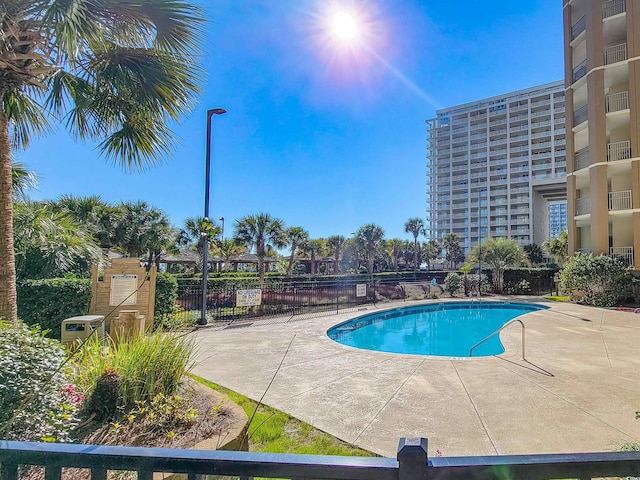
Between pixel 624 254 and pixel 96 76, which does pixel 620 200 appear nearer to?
pixel 624 254

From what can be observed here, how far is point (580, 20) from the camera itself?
19.4m

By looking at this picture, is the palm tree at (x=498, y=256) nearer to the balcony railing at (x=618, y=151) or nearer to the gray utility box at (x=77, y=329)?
the balcony railing at (x=618, y=151)

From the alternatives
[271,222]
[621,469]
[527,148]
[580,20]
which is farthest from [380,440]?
[527,148]

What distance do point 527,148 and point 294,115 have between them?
2679 inches

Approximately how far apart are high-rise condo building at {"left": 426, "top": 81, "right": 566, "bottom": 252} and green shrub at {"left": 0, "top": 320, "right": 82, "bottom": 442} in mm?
64032

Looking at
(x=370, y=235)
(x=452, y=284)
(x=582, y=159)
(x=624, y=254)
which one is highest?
(x=582, y=159)

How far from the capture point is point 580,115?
19734 millimetres

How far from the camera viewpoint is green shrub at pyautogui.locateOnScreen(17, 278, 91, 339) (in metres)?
7.59

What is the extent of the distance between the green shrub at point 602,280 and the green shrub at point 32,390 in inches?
754

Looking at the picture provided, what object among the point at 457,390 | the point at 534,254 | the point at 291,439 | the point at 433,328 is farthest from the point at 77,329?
the point at 534,254

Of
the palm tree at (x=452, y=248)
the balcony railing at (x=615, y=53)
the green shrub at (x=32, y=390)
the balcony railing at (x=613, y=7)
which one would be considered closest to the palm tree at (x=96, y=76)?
the green shrub at (x=32, y=390)

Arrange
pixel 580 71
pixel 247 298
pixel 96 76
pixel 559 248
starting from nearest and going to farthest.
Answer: pixel 96 76, pixel 247 298, pixel 580 71, pixel 559 248

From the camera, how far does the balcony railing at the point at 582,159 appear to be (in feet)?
62.2

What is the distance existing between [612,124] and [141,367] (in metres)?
24.1
